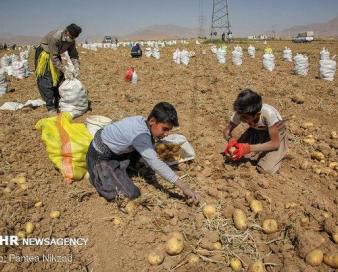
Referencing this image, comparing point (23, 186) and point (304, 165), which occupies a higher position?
point (23, 186)

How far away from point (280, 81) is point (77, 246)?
7.06m

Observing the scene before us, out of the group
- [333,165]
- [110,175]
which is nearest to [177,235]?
[110,175]

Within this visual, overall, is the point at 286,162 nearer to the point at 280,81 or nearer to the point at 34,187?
the point at 34,187

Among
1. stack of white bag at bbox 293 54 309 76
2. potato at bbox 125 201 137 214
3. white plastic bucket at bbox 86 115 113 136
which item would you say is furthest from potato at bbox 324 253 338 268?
stack of white bag at bbox 293 54 309 76

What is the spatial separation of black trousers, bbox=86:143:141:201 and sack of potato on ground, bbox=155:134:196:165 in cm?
49

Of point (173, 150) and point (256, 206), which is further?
point (173, 150)

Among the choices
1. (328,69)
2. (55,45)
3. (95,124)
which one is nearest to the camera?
(95,124)

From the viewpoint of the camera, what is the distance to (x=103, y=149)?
3.36 meters

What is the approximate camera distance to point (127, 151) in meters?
3.35

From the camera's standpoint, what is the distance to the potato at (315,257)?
258cm

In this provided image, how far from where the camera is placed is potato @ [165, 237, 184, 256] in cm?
273

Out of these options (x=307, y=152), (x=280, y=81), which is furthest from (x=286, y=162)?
(x=280, y=81)

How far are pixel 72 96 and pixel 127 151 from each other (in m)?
2.42

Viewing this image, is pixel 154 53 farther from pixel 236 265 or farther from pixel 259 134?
pixel 236 265
